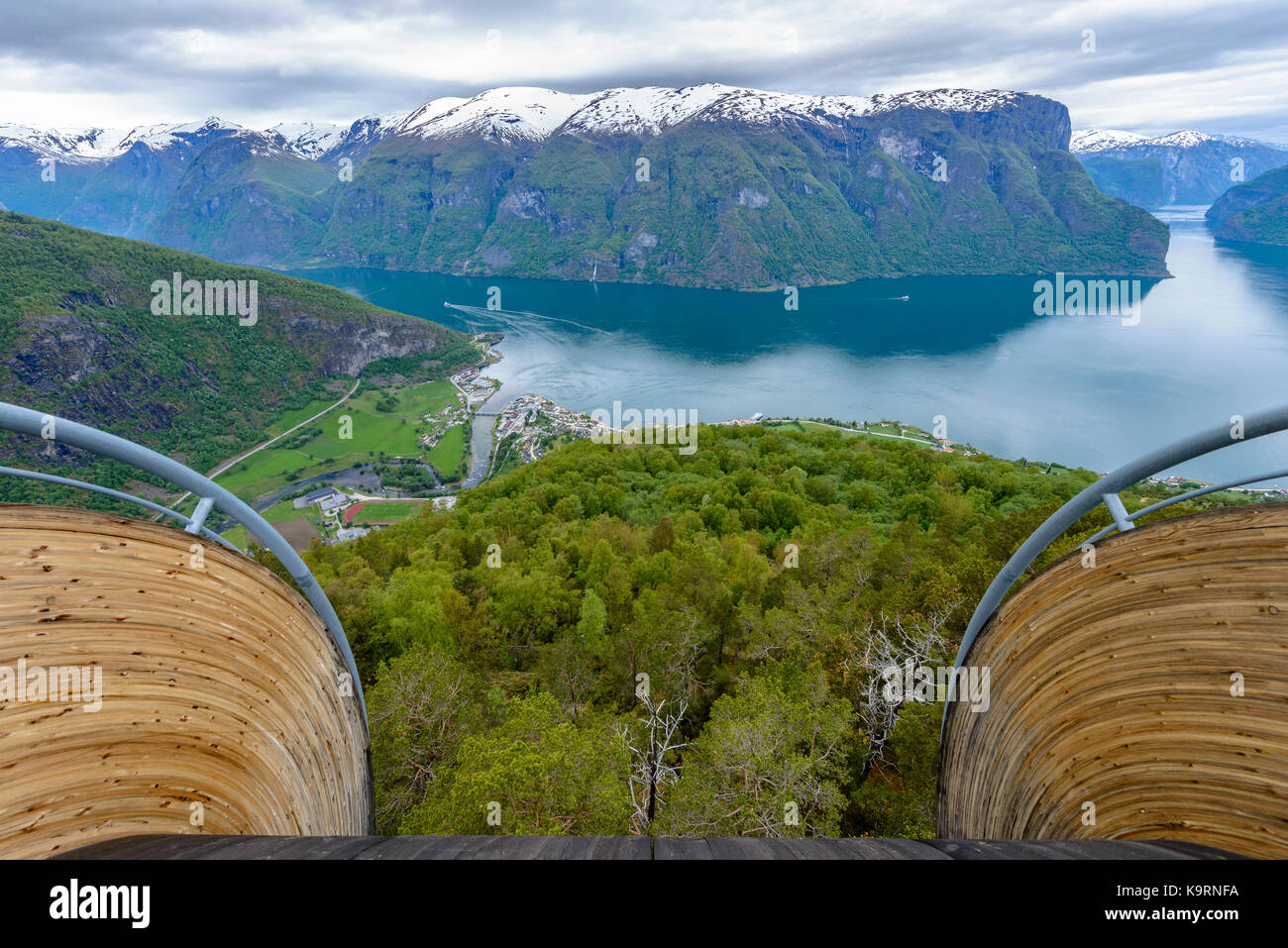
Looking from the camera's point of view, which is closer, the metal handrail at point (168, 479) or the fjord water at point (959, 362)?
the metal handrail at point (168, 479)

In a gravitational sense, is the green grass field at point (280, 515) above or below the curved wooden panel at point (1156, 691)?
above

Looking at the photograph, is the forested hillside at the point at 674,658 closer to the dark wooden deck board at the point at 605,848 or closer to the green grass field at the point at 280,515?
the dark wooden deck board at the point at 605,848

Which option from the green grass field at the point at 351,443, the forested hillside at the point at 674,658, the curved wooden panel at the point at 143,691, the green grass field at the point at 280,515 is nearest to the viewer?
the curved wooden panel at the point at 143,691

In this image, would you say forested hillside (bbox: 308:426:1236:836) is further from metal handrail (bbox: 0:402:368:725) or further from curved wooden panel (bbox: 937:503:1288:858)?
curved wooden panel (bbox: 937:503:1288:858)

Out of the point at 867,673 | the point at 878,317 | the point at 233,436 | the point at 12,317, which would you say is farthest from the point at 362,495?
the point at 878,317

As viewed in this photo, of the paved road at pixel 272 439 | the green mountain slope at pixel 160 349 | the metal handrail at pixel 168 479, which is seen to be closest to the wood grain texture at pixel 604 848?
the metal handrail at pixel 168 479

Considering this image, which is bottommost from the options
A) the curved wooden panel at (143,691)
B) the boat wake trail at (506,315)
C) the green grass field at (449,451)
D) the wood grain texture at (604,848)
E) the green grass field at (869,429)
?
the wood grain texture at (604,848)

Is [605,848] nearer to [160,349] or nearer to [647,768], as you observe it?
[647,768]
